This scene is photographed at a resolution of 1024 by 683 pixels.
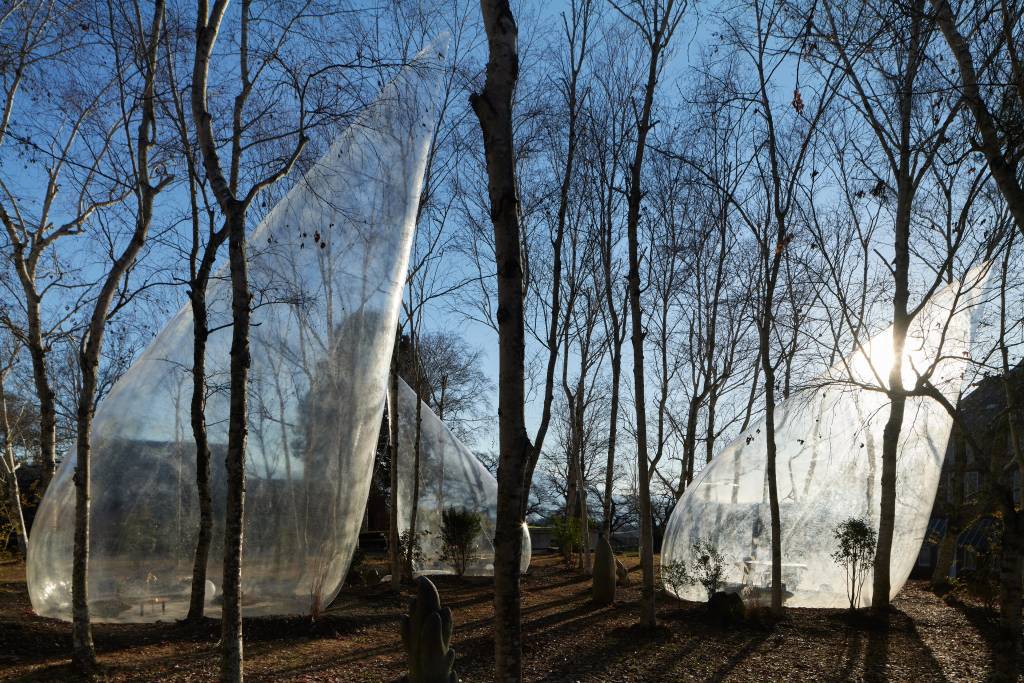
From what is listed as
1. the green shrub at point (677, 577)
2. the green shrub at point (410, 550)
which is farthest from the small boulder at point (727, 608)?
the green shrub at point (410, 550)

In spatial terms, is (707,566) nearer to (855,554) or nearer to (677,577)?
(677,577)

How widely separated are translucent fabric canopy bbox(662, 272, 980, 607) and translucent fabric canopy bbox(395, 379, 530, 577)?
419 centimetres

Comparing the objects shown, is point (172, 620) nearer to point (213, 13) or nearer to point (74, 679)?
point (74, 679)

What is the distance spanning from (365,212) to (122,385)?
3639 mm

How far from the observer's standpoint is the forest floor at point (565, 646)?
7.24 metres

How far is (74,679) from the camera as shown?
21.0 feet

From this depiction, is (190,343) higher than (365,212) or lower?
lower

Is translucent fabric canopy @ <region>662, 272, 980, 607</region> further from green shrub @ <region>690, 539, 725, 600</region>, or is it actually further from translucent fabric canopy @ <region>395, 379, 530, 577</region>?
translucent fabric canopy @ <region>395, 379, 530, 577</region>

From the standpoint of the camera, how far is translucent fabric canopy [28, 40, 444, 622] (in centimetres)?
887

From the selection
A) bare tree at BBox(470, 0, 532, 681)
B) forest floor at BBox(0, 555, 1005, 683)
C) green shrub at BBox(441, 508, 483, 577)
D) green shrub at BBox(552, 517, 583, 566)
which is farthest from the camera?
green shrub at BBox(552, 517, 583, 566)

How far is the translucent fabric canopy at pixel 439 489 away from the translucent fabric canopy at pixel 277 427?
6661 mm

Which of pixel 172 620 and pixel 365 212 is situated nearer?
pixel 172 620

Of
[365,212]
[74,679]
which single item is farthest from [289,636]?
[365,212]

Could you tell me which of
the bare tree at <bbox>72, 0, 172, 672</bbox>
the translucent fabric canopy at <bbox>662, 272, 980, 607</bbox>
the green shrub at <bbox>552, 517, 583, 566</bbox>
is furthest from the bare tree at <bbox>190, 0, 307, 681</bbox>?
the green shrub at <bbox>552, 517, 583, 566</bbox>
